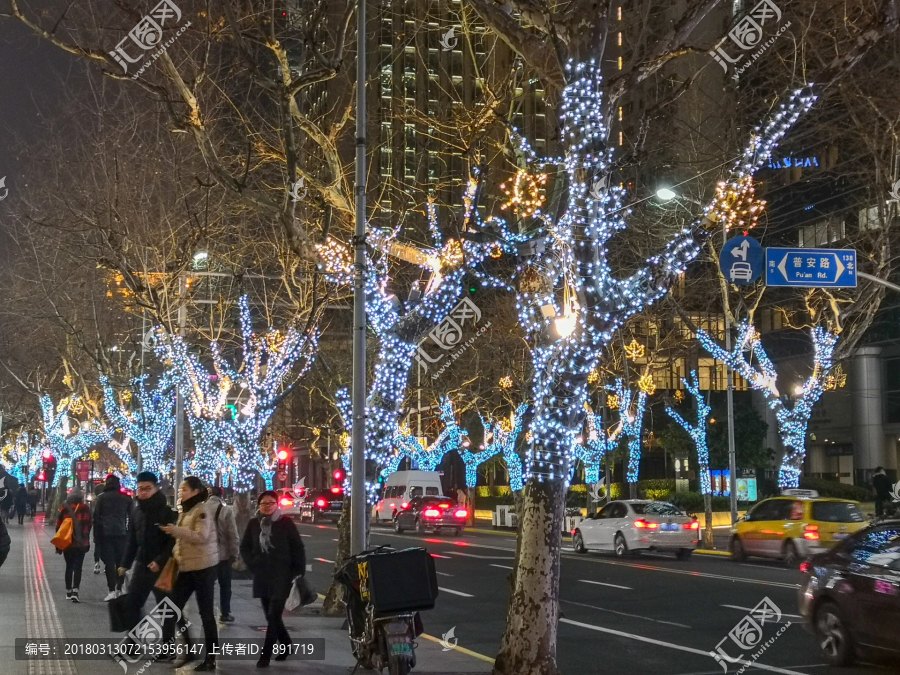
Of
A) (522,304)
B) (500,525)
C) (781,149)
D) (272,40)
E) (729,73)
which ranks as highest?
(781,149)

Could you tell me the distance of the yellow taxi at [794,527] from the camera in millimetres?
23500

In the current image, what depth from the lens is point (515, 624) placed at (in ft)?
31.7

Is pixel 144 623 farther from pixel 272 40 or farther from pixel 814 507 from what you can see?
pixel 814 507

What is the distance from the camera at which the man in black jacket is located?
10.4m

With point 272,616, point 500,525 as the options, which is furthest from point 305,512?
point 272,616

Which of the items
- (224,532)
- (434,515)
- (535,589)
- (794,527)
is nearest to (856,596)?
(535,589)

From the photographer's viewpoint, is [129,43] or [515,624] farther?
[129,43]

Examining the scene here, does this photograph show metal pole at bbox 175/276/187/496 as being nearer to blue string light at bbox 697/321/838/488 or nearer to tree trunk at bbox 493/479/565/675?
blue string light at bbox 697/321/838/488

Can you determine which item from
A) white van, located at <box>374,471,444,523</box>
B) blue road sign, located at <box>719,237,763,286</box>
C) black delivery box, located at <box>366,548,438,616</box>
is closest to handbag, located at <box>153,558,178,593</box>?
black delivery box, located at <box>366,548,438,616</box>

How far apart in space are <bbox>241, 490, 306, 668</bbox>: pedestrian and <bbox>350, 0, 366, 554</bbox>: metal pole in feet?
6.97

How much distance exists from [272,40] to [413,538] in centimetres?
2637

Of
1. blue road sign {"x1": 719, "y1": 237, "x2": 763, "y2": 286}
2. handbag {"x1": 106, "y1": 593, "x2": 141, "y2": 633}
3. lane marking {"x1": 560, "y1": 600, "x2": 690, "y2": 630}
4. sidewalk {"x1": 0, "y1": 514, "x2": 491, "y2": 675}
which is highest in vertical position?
blue road sign {"x1": 719, "y1": 237, "x2": 763, "y2": 286}

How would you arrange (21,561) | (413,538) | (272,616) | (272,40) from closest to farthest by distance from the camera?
(272,616) → (272,40) → (21,561) → (413,538)

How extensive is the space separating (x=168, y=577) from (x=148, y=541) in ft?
1.43
